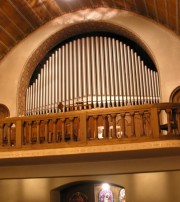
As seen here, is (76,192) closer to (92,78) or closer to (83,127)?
(92,78)

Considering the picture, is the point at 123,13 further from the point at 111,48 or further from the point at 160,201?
the point at 160,201

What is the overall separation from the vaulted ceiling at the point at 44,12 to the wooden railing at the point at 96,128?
284cm

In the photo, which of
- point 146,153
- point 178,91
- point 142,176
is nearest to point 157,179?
point 142,176

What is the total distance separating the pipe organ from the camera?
35.2ft

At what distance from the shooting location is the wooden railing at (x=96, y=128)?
27.3 feet

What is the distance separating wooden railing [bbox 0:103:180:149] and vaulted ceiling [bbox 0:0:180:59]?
284 cm

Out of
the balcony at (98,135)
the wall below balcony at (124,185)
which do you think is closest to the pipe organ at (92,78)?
the balcony at (98,135)

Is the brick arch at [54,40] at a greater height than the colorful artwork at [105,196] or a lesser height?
greater

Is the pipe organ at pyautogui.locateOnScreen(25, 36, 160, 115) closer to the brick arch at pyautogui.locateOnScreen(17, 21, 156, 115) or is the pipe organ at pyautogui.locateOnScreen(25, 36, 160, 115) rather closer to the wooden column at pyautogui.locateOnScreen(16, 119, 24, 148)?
the brick arch at pyautogui.locateOnScreen(17, 21, 156, 115)

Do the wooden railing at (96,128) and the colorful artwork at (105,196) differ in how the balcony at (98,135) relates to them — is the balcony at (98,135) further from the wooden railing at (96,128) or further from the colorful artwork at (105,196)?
the colorful artwork at (105,196)

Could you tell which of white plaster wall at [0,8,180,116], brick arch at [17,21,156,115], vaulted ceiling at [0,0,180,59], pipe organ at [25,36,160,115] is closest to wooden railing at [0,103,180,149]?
pipe organ at [25,36,160,115]

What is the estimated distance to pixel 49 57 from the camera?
1239 cm

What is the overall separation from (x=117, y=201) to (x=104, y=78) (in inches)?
207

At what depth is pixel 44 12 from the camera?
473 inches
